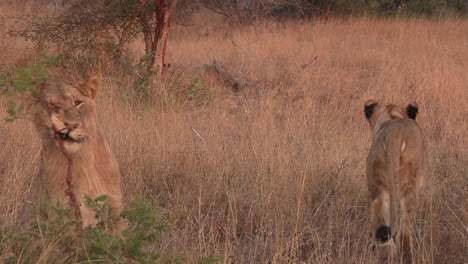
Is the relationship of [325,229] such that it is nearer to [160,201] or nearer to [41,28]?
[160,201]

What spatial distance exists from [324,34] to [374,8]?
4317 millimetres

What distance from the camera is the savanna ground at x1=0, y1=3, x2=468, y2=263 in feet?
12.8

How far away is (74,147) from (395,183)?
5.58 feet

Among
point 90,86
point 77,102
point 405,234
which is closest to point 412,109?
point 405,234

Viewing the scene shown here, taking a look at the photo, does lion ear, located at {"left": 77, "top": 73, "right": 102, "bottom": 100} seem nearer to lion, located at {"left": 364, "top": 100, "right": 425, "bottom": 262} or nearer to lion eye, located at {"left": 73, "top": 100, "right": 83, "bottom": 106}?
lion eye, located at {"left": 73, "top": 100, "right": 83, "bottom": 106}

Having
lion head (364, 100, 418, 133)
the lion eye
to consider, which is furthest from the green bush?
lion head (364, 100, 418, 133)

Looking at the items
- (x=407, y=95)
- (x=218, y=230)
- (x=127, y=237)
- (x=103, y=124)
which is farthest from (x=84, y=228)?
(x=407, y=95)

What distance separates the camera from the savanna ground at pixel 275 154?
12.8 feet

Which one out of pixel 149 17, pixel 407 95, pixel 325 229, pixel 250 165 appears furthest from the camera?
pixel 149 17

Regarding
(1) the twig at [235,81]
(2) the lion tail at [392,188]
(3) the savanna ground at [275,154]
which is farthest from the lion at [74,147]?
(1) the twig at [235,81]

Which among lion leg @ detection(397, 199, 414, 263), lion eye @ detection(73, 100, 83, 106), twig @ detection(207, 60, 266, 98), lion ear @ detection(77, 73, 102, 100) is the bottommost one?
twig @ detection(207, 60, 266, 98)

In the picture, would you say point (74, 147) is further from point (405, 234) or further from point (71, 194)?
point (405, 234)

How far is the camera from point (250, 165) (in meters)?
5.03

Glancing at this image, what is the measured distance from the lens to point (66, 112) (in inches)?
96.2
